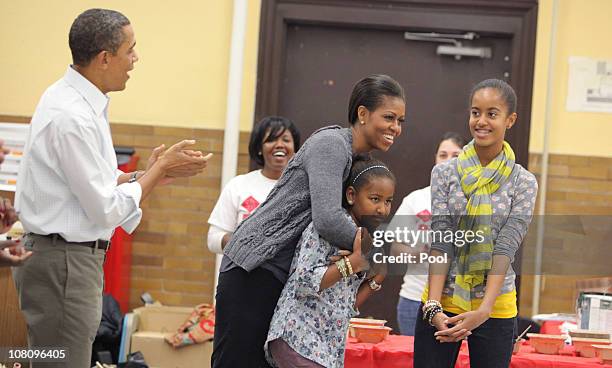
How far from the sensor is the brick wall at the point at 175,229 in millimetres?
6258

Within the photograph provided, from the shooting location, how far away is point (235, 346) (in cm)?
320

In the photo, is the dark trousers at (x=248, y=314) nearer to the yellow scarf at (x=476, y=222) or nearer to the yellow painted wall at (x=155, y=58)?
the yellow scarf at (x=476, y=222)

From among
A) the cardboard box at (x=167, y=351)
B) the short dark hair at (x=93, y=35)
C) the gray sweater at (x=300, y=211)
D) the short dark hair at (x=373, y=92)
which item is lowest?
the cardboard box at (x=167, y=351)

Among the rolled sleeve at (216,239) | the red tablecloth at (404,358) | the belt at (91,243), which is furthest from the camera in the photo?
the rolled sleeve at (216,239)

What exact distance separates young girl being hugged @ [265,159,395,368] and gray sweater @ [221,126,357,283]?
44 mm

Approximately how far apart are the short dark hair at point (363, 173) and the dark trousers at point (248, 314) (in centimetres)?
39

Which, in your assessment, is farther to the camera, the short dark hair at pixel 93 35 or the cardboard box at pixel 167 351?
the cardboard box at pixel 167 351

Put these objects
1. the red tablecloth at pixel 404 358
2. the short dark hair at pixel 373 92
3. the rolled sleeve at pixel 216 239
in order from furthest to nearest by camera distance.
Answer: the rolled sleeve at pixel 216 239 → the red tablecloth at pixel 404 358 → the short dark hair at pixel 373 92

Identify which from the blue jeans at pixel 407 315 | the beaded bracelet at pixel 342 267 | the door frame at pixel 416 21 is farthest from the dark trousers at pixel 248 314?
the door frame at pixel 416 21

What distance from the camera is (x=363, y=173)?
314 cm

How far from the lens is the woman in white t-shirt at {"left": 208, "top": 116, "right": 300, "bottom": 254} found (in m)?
4.92

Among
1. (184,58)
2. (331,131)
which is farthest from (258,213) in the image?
(184,58)

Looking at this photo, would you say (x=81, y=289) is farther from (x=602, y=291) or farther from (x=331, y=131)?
(x=602, y=291)

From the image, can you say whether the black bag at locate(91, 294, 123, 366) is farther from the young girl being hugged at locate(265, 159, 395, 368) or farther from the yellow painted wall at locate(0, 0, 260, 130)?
the young girl being hugged at locate(265, 159, 395, 368)
